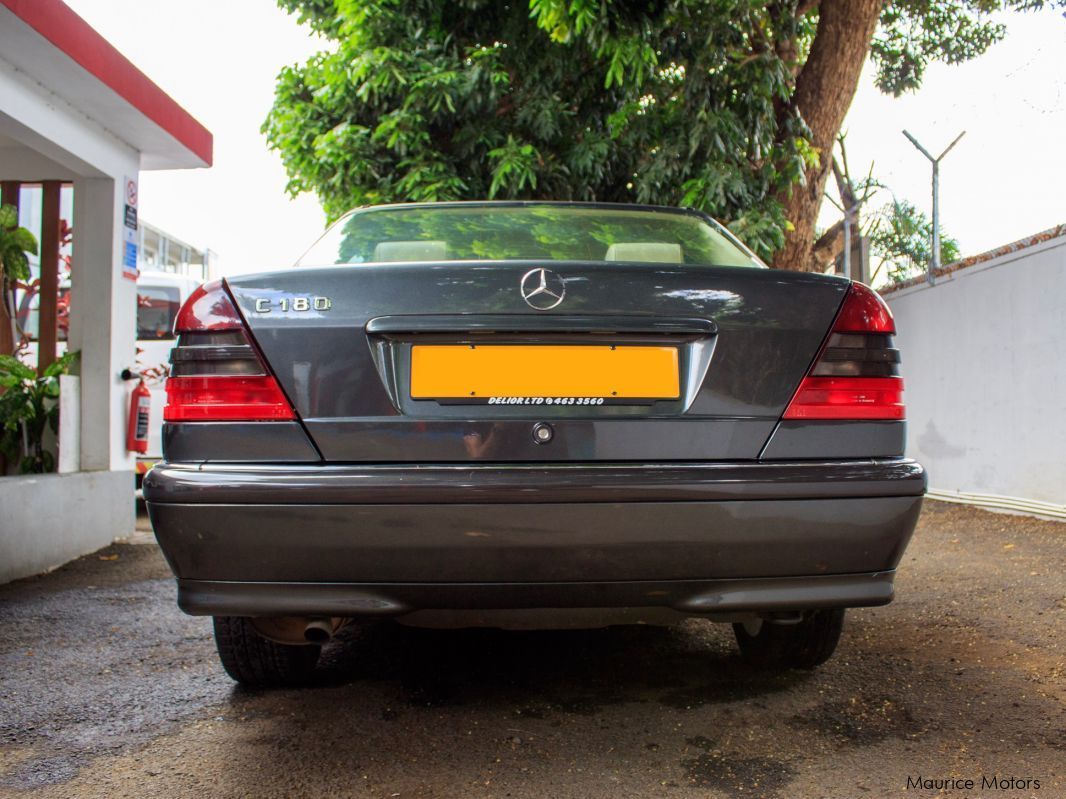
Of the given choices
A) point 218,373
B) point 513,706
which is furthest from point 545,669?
point 218,373

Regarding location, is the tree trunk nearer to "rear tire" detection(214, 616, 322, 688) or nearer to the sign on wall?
the sign on wall

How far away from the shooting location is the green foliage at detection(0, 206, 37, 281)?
5.16m

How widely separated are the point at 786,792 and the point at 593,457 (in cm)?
81

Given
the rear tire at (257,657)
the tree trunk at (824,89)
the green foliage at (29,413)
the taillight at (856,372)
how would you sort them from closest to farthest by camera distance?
the taillight at (856,372), the rear tire at (257,657), the green foliage at (29,413), the tree trunk at (824,89)

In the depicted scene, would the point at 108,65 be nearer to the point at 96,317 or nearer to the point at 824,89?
the point at 96,317

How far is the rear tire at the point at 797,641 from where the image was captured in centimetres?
266

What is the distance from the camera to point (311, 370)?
1935mm

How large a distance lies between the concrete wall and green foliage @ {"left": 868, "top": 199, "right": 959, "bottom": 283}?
1423cm

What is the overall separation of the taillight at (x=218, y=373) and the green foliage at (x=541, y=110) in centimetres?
538

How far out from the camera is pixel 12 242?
16.9 ft

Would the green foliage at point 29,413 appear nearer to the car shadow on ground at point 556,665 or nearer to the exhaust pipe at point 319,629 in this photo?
the car shadow on ground at point 556,665

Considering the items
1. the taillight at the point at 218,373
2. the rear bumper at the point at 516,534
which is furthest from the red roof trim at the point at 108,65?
the rear bumper at the point at 516,534

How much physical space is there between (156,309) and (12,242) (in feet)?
9.25

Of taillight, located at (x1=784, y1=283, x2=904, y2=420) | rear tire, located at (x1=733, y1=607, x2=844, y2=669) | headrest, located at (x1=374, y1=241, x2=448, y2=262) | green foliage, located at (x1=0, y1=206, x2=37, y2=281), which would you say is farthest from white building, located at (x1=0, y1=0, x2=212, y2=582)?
taillight, located at (x1=784, y1=283, x2=904, y2=420)
